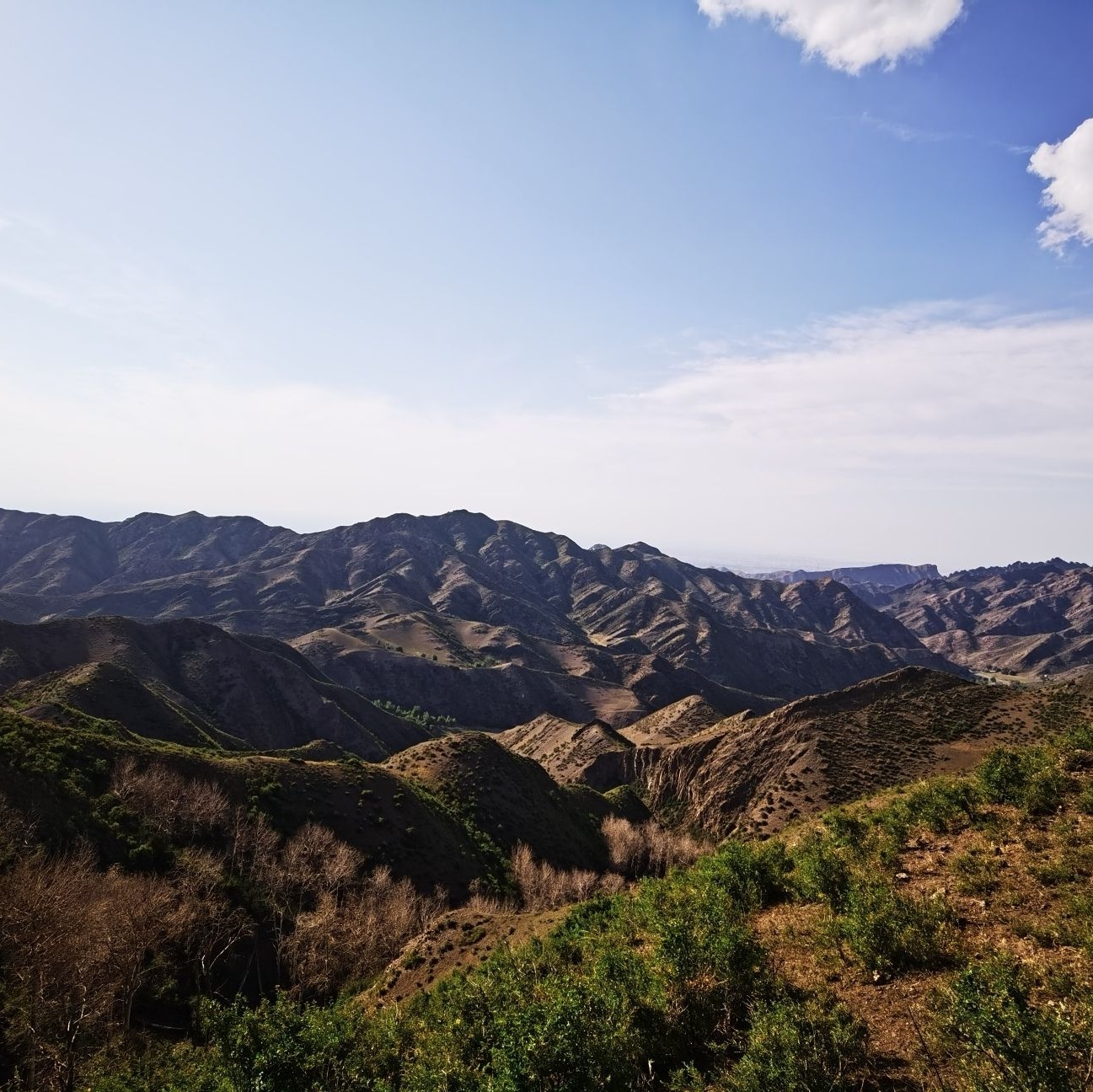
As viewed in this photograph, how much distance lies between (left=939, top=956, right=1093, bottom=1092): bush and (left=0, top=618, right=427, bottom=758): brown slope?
97935 mm

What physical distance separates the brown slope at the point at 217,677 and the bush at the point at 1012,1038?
321ft

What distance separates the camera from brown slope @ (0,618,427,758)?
341 feet

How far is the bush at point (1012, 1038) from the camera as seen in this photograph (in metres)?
9.12

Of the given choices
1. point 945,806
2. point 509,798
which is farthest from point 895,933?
point 509,798

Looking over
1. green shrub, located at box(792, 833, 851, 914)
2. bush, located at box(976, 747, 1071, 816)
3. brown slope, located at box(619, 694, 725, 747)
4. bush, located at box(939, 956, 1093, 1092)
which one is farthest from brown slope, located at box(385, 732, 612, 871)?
bush, located at box(939, 956, 1093, 1092)

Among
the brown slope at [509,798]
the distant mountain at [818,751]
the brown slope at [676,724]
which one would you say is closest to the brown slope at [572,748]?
the distant mountain at [818,751]

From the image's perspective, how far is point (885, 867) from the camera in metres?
20.9

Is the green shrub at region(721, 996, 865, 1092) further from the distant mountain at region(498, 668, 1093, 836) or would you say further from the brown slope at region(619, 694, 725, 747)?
the brown slope at region(619, 694, 725, 747)

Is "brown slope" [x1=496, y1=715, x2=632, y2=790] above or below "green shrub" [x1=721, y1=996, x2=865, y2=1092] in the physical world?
below

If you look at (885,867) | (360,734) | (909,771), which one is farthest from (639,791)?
(885,867)

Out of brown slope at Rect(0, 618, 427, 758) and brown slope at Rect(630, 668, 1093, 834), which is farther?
brown slope at Rect(0, 618, 427, 758)

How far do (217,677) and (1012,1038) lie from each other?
144 metres

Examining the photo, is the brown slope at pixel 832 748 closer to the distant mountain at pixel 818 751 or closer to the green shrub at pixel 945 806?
the distant mountain at pixel 818 751

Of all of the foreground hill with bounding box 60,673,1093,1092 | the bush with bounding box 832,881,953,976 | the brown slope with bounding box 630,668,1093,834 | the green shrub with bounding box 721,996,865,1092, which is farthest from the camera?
the brown slope with bounding box 630,668,1093,834
